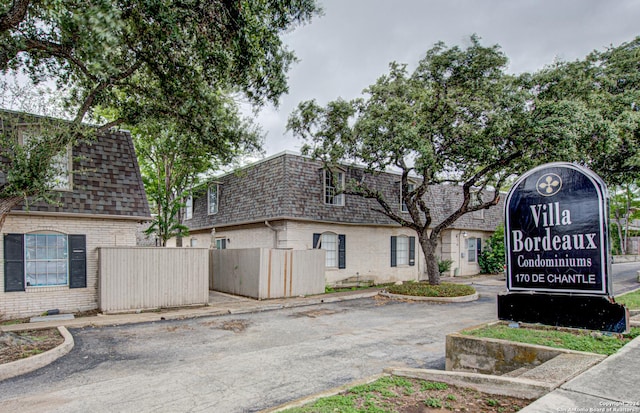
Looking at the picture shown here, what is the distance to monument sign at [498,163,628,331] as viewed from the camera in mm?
5164

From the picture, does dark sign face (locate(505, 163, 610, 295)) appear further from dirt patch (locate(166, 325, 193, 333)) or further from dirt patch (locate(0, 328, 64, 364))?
dirt patch (locate(0, 328, 64, 364))

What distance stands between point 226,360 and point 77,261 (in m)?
7.63

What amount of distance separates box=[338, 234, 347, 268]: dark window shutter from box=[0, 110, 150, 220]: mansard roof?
888 cm

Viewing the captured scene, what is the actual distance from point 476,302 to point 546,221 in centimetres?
1020

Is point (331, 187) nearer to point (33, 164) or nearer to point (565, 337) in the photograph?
point (33, 164)

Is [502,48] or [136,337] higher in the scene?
[502,48]

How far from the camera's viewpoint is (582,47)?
17047 millimetres

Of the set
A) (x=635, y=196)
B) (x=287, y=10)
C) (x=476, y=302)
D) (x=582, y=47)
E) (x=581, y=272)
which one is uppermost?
(x=582, y=47)

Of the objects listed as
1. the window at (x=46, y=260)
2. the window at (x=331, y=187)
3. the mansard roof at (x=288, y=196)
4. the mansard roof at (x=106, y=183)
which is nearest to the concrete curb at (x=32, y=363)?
the window at (x=46, y=260)

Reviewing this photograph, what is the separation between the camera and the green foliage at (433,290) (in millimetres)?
15234

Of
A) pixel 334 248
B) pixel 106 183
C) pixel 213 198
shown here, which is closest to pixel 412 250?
pixel 334 248

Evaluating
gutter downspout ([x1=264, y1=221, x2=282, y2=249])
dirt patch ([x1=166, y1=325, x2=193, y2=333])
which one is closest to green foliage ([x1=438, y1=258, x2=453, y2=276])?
gutter downspout ([x1=264, y1=221, x2=282, y2=249])

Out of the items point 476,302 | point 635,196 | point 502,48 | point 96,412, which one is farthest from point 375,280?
point 635,196

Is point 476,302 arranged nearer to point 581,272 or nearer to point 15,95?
point 581,272
